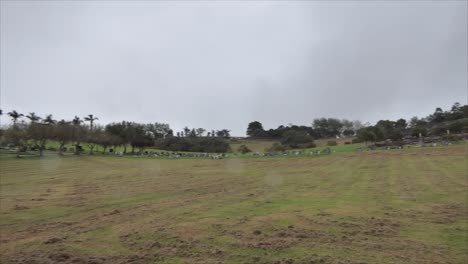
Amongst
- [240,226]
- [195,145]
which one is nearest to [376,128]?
[195,145]

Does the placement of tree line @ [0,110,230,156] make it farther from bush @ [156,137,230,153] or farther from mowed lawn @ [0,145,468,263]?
mowed lawn @ [0,145,468,263]

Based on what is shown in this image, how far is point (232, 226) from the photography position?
10.1 meters

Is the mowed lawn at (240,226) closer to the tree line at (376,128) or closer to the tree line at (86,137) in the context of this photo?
the tree line at (86,137)

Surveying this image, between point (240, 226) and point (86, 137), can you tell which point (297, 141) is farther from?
point (240, 226)

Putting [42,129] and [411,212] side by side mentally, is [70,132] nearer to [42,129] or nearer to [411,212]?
[42,129]

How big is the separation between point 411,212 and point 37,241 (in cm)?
1102

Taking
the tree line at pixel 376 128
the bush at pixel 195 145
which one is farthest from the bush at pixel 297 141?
the bush at pixel 195 145

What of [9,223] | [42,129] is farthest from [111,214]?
[42,129]

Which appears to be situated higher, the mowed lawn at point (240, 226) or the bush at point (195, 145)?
the bush at point (195, 145)

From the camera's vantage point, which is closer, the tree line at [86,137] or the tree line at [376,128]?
the tree line at [86,137]

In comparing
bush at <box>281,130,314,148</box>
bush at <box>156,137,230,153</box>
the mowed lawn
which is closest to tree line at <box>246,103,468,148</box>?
bush at <box>281,130,314,148</box>

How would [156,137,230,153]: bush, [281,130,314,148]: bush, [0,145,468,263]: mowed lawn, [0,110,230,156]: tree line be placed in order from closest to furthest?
[0,145,468,263]: mowed lawn, [0,110,230,156]: tree line, [156,137,230,153]: bush, [281,130,314,148]: bush

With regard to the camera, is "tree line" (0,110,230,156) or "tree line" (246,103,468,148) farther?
"tree line" (246,103,468,148)

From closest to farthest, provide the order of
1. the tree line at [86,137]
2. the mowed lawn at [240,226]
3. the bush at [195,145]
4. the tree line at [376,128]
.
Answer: the mowed lawn at [240,226]
the tree line at [86,137]
the tree line at [376,128]
the bush at [195,145]
